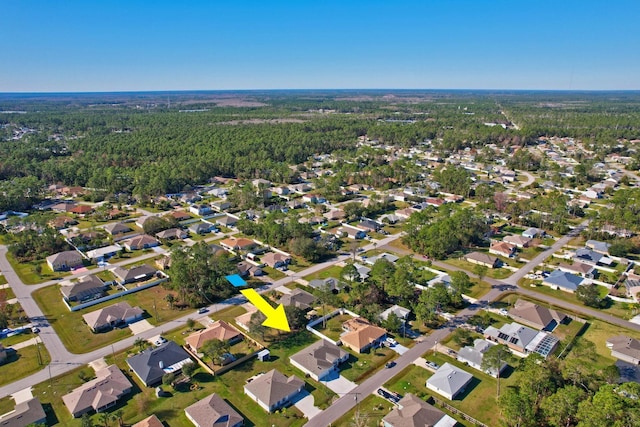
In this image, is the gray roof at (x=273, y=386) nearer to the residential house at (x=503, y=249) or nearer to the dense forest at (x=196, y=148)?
the residential house at (x=503, y=249)

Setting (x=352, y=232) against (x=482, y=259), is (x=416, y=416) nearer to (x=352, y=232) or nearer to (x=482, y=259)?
(x=482, y=259)

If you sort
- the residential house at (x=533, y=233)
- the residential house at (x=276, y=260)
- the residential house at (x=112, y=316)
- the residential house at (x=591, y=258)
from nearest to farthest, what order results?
the residential house at (x=112, y=316) < the residential house at (x=276, y=260) < the residential house at (x=591, y=258) < the residential house at (x=533, y=233)

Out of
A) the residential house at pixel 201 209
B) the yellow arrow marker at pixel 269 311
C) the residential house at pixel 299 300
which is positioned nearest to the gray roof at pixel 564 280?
the residential house at pixel 299 300

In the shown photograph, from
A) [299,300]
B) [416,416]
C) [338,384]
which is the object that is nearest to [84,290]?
[299,300]

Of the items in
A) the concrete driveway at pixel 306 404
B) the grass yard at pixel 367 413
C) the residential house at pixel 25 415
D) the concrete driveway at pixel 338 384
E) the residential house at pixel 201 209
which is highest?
the residential house at pixel 201 209

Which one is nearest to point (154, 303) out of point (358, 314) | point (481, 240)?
point (358, 314)

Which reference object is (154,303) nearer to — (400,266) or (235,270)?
(235,270)
